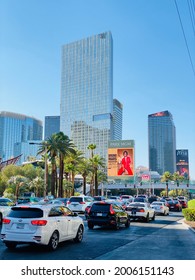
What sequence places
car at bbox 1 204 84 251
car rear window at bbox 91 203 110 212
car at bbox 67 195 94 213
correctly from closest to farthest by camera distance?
car at bbox 1 204 84 251 → car rear window at bbox 91 203 110 212 → car at bbox 67 195 94 213

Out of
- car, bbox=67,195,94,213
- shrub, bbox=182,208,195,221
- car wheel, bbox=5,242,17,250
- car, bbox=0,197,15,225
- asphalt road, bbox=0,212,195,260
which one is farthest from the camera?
car, bbox=67,195,94,213

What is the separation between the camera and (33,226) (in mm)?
11227

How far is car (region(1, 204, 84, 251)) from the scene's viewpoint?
11.2 m

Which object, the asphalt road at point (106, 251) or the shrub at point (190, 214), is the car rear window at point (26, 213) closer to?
the asphalt road at point (106, 251)

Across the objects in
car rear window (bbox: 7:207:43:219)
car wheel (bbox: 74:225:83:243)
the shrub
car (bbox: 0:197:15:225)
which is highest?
car rear window (bbox: 7:207:43:219)

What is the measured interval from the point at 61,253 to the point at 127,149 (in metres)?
71.1

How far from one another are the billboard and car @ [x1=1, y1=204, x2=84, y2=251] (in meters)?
68.8

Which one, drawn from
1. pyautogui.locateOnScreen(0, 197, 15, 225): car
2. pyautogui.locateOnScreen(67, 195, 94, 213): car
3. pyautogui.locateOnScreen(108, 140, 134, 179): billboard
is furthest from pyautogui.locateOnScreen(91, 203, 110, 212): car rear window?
pyautogui.locateOnScreen(108, 140, 134, 179): billboard

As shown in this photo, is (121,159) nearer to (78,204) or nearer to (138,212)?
(78,204)

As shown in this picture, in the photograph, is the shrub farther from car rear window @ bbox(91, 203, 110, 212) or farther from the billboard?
the billboard

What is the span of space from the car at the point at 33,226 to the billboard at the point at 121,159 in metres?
68.8

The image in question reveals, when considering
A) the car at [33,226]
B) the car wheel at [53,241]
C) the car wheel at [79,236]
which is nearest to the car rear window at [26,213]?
the car at [33,226]

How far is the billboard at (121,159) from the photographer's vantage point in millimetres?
81062

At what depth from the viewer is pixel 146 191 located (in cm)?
17775
